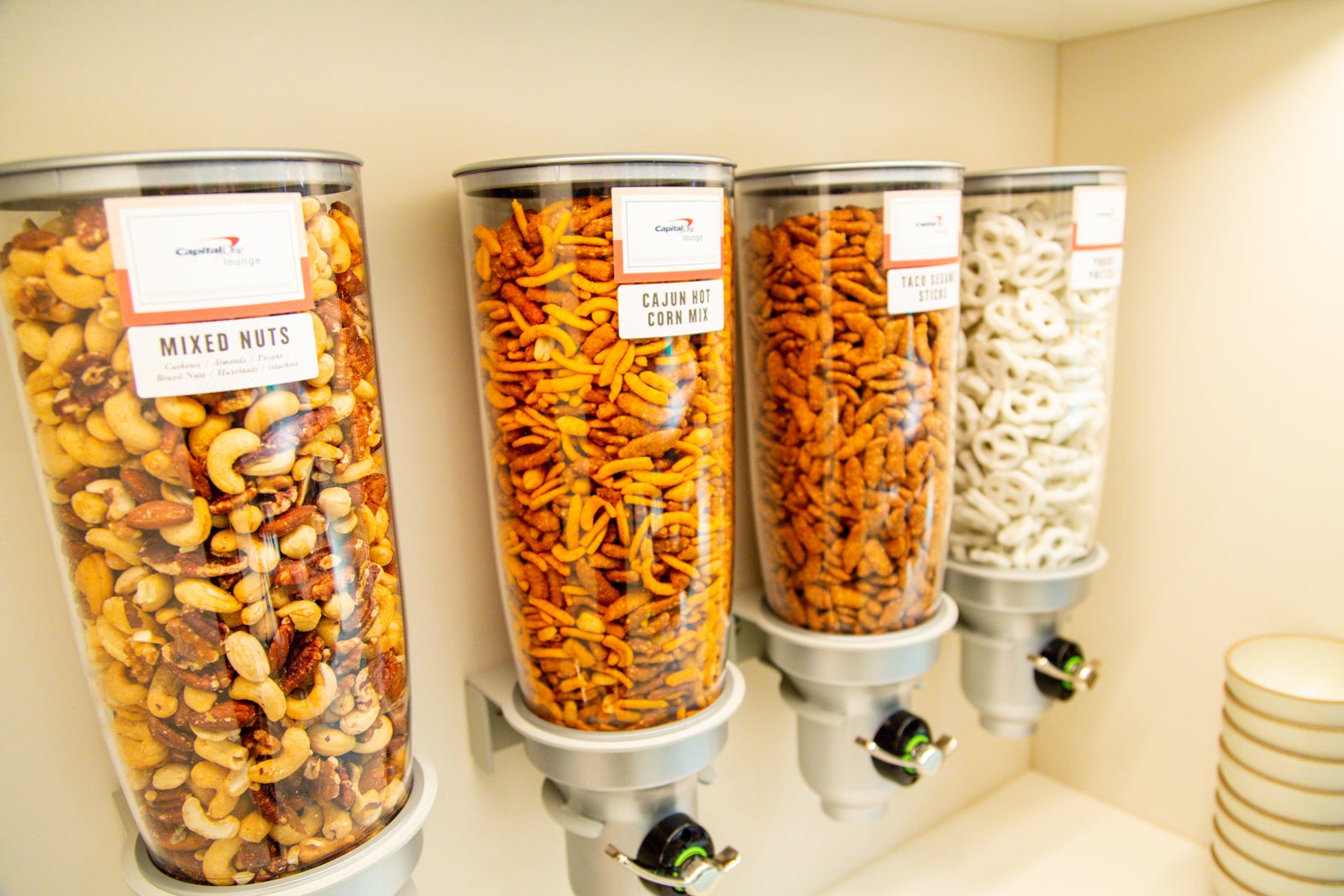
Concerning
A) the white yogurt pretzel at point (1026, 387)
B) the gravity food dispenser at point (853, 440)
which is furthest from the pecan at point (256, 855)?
the white yogurt pretzel at point (1026, 387)

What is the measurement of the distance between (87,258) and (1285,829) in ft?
3.61

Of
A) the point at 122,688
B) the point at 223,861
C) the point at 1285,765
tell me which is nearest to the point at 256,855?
the point at 223,861

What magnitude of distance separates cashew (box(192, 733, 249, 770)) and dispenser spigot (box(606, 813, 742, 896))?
0.97 ft

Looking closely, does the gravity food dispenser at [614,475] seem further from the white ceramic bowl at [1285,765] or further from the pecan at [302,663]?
the white ceramic bowl at [1285,765]

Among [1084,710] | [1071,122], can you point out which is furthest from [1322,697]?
[1071,122]

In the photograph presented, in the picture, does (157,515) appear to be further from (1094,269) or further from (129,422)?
(1094,269)

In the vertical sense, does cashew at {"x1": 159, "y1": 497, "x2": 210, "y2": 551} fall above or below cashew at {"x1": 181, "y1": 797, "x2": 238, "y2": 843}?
above

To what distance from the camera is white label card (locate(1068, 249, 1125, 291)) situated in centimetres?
83

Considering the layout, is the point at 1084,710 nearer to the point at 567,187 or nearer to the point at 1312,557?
the point at 1312,557

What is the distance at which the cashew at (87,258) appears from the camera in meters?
0.44

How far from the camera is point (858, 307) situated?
Answer: 702mm

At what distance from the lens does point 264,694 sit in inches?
19.3

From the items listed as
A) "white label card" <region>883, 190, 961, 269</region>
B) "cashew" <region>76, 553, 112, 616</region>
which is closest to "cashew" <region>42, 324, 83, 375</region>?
"cashew" <region>76, 553, 112, 616</region>

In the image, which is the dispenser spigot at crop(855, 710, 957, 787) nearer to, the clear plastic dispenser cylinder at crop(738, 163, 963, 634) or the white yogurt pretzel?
the clear plastic dispenser cylinder at crop(738, 163, 963, 634)
